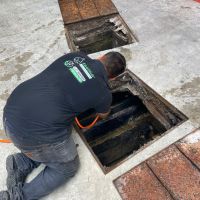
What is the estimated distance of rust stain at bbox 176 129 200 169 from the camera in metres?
2.67

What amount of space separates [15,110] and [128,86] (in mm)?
1576

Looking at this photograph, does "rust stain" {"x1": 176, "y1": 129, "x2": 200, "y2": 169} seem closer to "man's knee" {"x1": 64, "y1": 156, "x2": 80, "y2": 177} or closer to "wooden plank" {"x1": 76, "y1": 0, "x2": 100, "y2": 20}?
"man's knee" {"x1": 64, "y1": 156, "x2": 80, "y2": 177}

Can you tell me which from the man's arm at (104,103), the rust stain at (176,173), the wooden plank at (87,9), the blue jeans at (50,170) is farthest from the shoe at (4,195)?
the wooden plank at (87,9)

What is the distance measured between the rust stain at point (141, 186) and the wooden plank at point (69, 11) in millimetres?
2838

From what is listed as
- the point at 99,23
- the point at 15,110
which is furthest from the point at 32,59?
the point at 15,110

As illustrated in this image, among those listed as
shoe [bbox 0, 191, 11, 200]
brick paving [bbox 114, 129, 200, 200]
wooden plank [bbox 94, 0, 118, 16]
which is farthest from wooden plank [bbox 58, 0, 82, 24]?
shoe [bbox 0, 191, 11, 200]

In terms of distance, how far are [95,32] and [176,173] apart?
2.79m

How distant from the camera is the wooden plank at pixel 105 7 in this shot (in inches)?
183

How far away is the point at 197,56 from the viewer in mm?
3719

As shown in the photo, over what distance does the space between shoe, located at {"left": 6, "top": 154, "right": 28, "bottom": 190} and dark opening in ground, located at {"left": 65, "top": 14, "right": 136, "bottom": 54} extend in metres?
2.20

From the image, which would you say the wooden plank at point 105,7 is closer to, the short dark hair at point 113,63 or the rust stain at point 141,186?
the short dark hair at point 113,63

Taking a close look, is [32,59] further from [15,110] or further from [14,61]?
[15,110]

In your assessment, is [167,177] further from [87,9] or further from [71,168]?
[87,9]

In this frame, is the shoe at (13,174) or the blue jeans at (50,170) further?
the shoe at (13,174)
